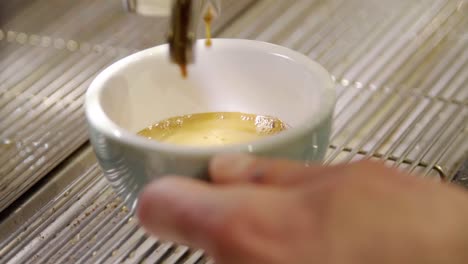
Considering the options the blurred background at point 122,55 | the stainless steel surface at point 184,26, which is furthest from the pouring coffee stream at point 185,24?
the blurred background at point 122,55

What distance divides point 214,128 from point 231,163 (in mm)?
120

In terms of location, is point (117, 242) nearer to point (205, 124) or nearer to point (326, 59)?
point (205, 124)

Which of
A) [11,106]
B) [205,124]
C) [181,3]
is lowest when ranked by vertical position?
[11,106]

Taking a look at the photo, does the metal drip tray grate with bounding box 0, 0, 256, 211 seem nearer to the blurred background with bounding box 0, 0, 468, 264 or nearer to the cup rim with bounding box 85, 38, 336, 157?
the blurred background with bounding box 0, 0, 468, 264

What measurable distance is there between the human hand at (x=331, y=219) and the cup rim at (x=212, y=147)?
0.05m

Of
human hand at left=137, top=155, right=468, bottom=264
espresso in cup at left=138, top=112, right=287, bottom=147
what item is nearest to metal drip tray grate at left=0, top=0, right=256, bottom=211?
espresso in cup at left=138, top=112, right=287, bottom=147

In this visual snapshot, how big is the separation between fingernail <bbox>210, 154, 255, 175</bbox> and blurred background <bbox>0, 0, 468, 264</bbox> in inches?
4.3

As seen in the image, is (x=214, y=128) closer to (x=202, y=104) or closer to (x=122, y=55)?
(x=202, y=104)

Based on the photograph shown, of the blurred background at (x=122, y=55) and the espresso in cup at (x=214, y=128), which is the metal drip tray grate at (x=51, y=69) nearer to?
the blurred background at (x=122, y=55)

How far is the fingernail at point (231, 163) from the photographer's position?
258mm

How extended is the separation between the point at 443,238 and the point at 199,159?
118mm

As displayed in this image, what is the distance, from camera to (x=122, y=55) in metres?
0.59

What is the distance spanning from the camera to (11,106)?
0.52 metres

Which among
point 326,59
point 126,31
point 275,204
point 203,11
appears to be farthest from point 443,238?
point 126,31
